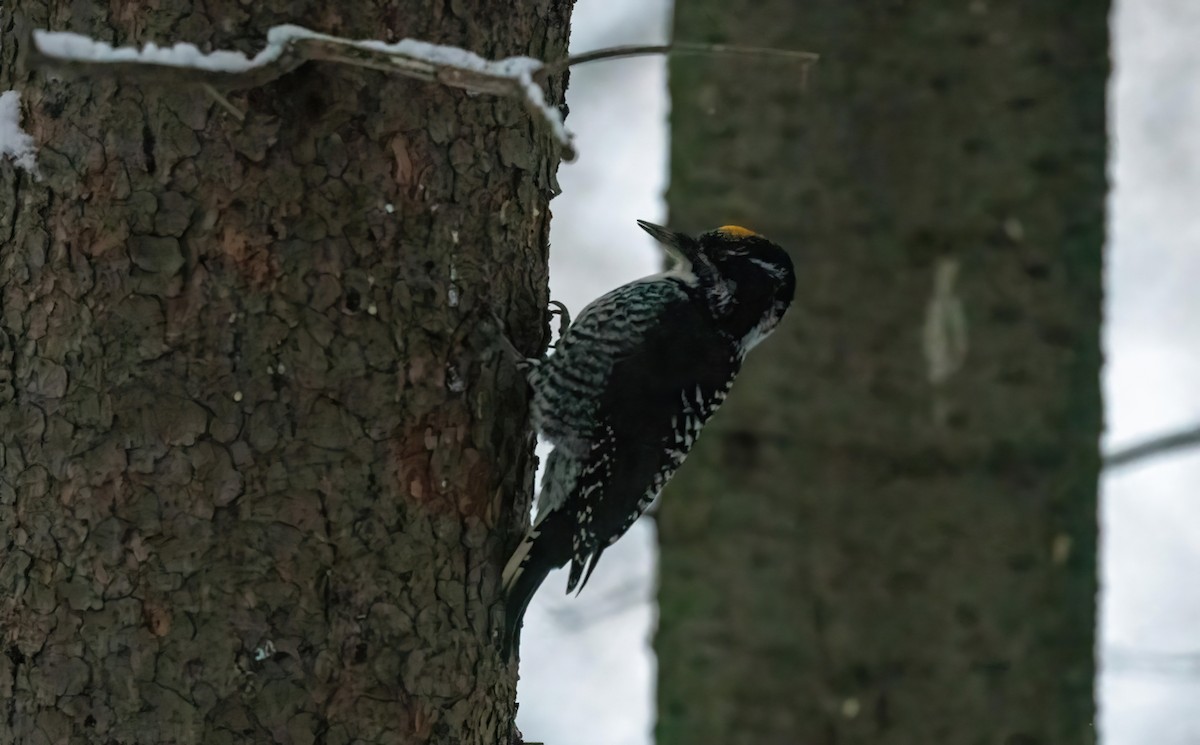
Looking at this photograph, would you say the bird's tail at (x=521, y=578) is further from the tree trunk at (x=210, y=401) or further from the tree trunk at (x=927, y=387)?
the tree trunk at (x=927, y=387)

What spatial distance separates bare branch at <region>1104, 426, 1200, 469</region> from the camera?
433cm

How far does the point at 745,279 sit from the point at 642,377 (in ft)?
1.32

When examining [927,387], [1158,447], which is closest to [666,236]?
[927,387]

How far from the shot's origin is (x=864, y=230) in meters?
3.66

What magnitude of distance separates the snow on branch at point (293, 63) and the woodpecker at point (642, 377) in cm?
91

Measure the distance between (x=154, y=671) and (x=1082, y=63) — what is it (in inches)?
115

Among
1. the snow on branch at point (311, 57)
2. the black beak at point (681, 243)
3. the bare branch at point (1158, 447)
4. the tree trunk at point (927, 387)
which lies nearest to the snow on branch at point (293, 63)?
the snow on branch at point (311, 57)

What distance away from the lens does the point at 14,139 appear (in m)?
2.01

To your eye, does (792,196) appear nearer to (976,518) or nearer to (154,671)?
(976,518)

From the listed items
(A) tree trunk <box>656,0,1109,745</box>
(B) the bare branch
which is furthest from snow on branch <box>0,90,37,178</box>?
(B) the bare branch

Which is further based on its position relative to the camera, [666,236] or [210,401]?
[666,236]

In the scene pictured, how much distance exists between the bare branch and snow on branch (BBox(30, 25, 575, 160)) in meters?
3.26

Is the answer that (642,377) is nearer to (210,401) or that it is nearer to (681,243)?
(681,243)

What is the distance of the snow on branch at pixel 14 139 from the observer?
6.55 feet
